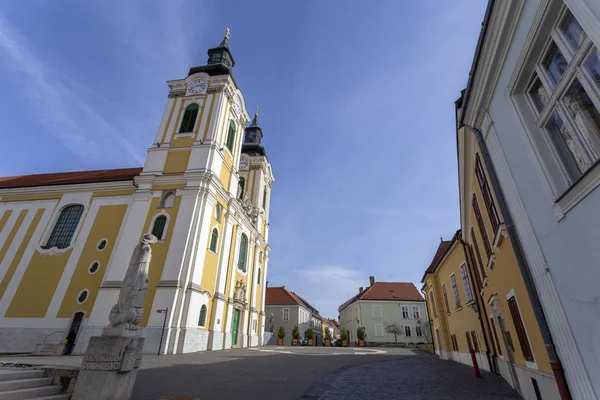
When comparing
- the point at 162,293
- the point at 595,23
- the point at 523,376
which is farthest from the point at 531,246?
the point at 162,293

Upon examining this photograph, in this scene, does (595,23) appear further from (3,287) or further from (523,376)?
(3,287)

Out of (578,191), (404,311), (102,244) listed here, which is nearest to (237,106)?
(102,244)

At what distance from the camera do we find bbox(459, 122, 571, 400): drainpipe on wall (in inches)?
159

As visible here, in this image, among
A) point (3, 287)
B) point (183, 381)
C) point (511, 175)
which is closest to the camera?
point (511, 175)

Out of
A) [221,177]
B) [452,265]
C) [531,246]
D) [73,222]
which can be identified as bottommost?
[531,246]

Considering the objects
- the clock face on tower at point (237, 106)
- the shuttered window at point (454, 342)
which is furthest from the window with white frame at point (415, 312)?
the clock face on tower at point (237, 106)

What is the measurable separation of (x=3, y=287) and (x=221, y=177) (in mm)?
16422

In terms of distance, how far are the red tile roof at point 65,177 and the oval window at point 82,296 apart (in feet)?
29.5

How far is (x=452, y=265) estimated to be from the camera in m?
16.2

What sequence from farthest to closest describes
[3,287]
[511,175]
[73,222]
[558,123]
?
[73,222] < [3,287] < [511,175] < [558,123]

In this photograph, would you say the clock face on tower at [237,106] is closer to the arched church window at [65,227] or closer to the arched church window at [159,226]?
the arched church window at [159,226]

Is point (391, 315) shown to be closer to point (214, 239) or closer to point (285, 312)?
point (285, 312)

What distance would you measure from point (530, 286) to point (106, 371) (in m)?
7.27

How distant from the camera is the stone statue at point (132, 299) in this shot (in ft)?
19.0
